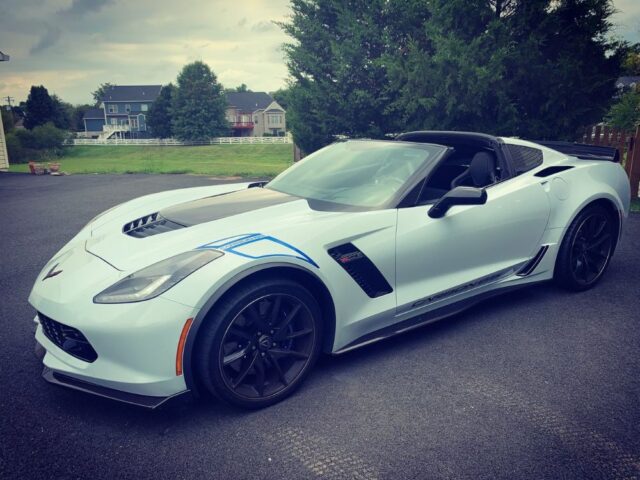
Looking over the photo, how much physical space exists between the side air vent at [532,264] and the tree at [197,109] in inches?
2111

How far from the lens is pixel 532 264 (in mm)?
3762

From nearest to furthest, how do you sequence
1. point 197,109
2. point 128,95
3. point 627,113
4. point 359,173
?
1. point 359,173
2. point 627,113
3. point 197,109
4. point 128,95

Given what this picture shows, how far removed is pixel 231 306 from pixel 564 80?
8.90m

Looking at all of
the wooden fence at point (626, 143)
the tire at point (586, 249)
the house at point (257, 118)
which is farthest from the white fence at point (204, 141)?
the tire at point (586, 249)

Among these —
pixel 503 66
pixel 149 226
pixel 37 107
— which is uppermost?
pixel 37 107

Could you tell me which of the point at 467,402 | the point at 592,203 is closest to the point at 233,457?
the point at 467,402

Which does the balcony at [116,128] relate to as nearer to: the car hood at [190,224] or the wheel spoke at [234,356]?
the car hood at [190,224]

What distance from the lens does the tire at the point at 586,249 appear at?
157 inches

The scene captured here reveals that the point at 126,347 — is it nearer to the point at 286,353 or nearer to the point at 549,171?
the point at 286,353

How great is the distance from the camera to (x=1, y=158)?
22.8m

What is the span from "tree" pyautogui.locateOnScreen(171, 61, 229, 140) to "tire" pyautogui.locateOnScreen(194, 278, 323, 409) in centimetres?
5433

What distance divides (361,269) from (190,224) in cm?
103

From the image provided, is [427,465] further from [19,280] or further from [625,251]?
[625,251]

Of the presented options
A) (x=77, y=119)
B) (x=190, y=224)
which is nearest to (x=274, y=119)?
(x=77, y=119)
